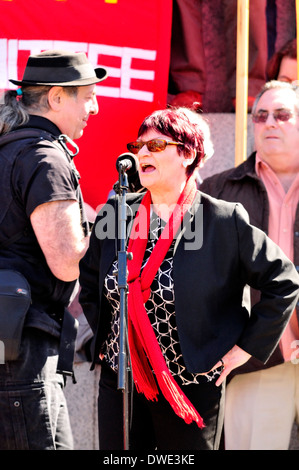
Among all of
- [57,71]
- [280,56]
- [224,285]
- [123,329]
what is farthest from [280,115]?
[123,329]

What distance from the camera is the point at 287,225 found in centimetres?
414

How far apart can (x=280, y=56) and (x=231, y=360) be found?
277cm

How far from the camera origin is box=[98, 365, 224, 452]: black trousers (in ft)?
9.76

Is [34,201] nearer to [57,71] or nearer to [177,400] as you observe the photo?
[57,71]

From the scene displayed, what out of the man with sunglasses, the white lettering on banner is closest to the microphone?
the man with sunglasses

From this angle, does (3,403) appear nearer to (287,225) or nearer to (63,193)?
(63,193)

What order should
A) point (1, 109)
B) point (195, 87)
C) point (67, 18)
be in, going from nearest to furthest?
point (1, 109), point (67, 18), point (195, 87)

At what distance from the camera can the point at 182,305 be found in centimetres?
294

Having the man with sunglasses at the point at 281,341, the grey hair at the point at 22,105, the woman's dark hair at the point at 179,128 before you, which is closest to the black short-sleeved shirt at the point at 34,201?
the grey hair at the point at 22,105

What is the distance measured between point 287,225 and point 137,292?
55.6 inches

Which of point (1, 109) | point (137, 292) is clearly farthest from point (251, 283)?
point (1, 109)

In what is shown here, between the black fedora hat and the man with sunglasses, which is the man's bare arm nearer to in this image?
the black fedora hat

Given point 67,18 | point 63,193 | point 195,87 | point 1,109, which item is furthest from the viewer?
point 195,87

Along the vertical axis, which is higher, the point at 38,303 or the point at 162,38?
the point at 162,38
